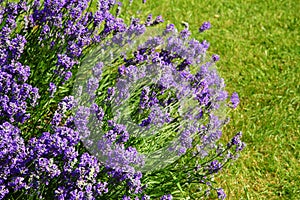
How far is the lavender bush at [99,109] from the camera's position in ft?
6.93

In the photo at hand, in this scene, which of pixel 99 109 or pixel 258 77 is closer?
pixel 99 109

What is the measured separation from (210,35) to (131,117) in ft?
9.27

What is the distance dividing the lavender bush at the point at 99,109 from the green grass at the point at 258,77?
672 mm

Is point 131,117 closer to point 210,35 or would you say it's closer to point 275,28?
point 210,35

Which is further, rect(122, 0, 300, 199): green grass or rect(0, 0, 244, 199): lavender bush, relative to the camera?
rect(122, 0, 300, 199): green grass

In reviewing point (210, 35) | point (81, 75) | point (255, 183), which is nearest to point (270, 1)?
point (210, 35)

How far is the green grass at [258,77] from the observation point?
3746 mm

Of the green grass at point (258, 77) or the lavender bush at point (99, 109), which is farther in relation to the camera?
the green grass at point (258, 77)

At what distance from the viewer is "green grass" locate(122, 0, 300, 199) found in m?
3.75

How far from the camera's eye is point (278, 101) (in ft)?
15.0

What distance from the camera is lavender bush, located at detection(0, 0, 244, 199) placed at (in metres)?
2.11

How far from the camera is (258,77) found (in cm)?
487

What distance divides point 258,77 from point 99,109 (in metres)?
2.96

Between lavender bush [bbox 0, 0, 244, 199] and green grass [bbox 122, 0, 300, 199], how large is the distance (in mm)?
672
